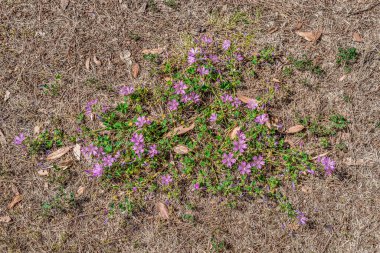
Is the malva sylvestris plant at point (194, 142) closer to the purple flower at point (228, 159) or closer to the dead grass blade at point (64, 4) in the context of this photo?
the purple flower at point (228, 159)

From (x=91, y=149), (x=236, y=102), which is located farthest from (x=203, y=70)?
(x=91, y=149)

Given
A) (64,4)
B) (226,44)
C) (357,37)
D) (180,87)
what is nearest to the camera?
(180,87)

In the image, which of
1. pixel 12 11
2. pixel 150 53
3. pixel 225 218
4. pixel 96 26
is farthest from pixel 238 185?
pixel 12 11

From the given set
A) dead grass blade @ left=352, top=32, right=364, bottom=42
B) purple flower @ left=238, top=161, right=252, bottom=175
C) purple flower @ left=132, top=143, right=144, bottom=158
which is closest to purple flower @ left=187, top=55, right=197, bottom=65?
purple flower @ left=132, top=143, right=144, bottom=158

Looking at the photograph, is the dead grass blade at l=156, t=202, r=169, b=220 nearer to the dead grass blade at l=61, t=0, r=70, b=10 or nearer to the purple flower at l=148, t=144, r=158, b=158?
the purple flower at l=148, t=144, r=158, b=158

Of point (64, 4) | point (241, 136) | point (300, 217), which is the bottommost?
point (300, 217)

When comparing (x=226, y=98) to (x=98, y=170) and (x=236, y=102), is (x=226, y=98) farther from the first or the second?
(x=98, y=170)
